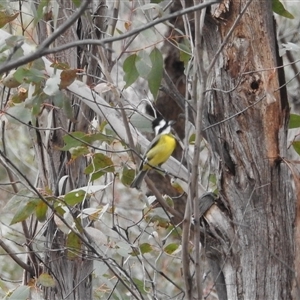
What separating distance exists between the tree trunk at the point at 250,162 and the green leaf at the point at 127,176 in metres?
0.31

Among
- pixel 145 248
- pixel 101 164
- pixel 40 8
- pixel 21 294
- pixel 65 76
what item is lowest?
pixel 21 294

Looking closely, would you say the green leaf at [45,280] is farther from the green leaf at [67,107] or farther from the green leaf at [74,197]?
the green leaf at [67,107]

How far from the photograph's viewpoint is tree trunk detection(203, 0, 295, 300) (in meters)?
1.78

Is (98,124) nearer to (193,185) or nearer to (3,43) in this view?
(3,43)

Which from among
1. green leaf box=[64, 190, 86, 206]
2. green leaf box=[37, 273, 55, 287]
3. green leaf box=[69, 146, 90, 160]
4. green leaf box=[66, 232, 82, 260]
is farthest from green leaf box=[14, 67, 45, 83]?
green leaf box=[37, 273, 55, 287]

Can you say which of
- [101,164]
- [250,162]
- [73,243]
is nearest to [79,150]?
[101,164]

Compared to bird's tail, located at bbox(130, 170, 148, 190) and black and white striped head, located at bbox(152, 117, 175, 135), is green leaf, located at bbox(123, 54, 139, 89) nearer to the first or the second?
black and white striped head, located at bbox(152, 117, 175, 135)

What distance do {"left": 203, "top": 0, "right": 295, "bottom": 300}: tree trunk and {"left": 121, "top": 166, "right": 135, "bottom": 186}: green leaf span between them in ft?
1.03

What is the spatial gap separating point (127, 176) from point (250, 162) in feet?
1.42

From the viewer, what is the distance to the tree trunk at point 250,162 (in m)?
1.78

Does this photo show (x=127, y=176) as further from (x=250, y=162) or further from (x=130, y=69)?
(x=250, y=162)

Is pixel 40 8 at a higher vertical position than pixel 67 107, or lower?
higher

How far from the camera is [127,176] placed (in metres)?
2.06

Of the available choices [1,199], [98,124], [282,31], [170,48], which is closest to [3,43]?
[98,124]
